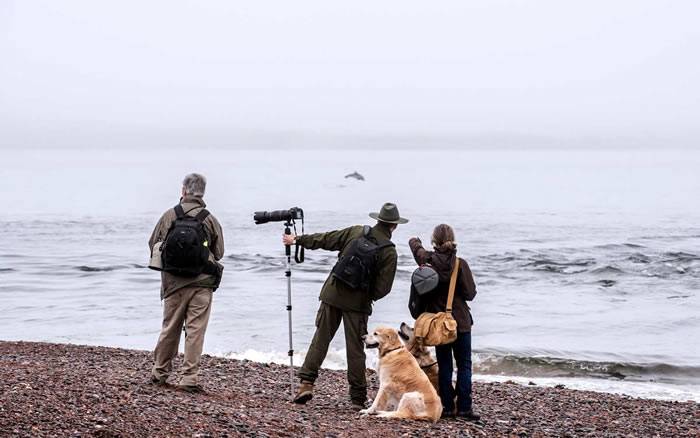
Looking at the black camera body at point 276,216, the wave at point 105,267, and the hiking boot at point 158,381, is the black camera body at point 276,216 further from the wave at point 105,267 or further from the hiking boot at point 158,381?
the wave at point 105,267

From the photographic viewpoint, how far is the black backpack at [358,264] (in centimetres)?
891

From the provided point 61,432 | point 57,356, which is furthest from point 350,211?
point 61,432

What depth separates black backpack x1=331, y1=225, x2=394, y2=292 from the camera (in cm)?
891

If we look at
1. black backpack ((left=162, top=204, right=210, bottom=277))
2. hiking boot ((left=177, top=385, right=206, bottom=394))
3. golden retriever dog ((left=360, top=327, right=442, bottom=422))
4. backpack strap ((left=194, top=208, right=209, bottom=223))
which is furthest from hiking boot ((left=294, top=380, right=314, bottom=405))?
backpack strap ((left=194, top=208, right=209, bottom=223))

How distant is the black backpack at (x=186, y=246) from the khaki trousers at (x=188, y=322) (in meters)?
0.25

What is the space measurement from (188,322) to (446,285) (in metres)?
2.64

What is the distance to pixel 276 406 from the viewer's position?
30.7 ft

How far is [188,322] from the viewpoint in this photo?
9.18 meters

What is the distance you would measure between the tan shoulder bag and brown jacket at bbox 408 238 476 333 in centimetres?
5

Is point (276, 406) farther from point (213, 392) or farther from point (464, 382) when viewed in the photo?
point (464, 382)

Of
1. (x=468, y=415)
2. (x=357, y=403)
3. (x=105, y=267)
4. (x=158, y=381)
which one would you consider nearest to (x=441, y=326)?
(x=468, y=415)

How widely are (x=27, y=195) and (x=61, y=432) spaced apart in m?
72.7

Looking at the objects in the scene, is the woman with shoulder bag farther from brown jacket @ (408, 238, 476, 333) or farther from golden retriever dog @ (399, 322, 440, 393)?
golden retriever dog @ (399, 322, 440, 393)

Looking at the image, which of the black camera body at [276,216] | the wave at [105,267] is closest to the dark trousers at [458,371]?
the black camera body at [276,216]
